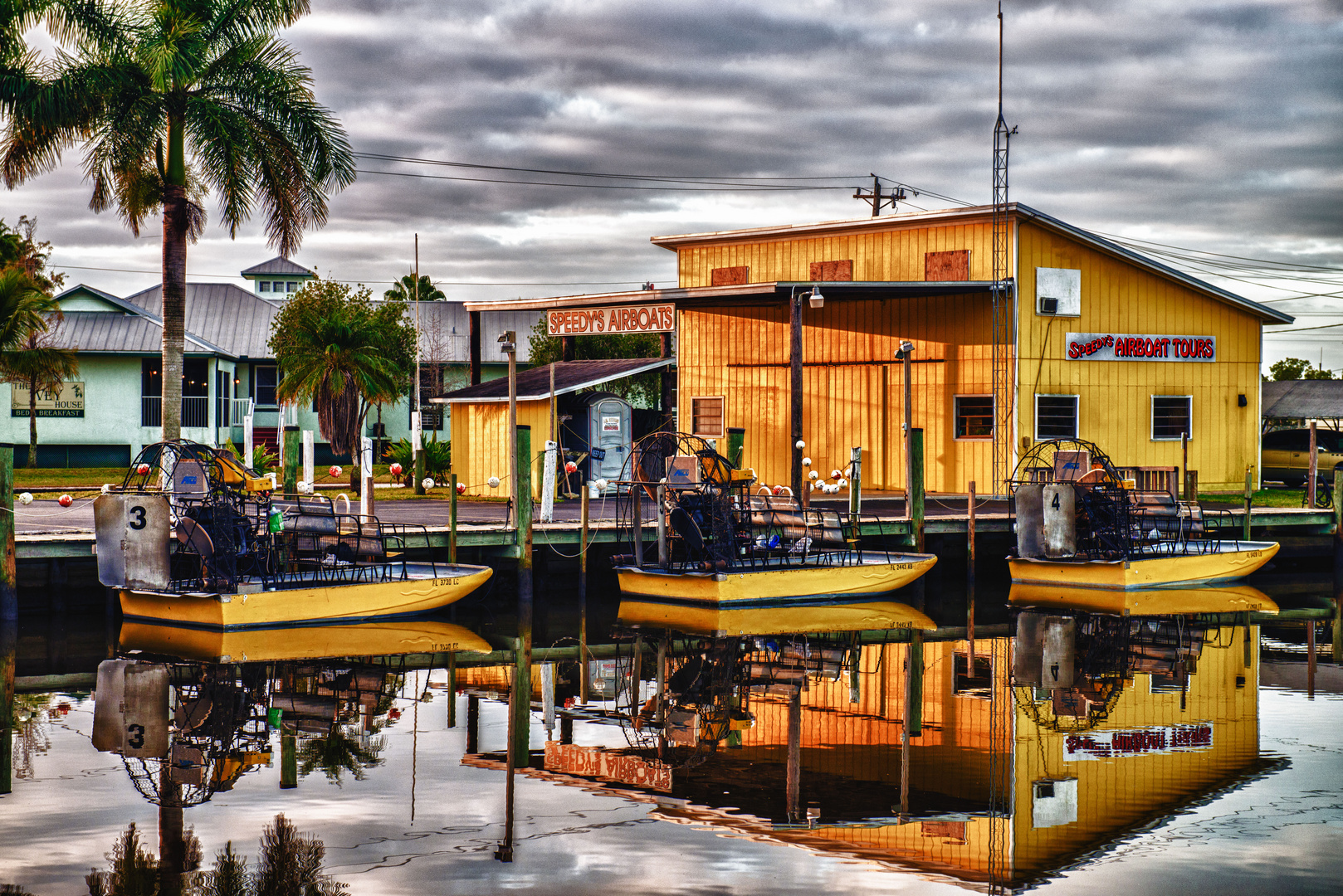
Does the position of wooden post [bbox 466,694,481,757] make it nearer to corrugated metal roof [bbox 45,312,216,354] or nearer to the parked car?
the parked car

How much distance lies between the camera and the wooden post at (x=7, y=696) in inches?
476

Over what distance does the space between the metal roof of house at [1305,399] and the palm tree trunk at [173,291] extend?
3892 centimetres

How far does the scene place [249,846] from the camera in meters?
9.70

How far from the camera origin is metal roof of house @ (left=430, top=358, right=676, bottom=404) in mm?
32406

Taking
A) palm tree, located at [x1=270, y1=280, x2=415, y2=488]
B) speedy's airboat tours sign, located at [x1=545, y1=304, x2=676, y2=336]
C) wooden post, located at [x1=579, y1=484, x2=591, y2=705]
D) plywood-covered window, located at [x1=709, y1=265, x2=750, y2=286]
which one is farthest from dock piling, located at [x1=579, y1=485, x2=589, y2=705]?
palm tree, located at [x1=270, y1=280, x2=415, y2=488]

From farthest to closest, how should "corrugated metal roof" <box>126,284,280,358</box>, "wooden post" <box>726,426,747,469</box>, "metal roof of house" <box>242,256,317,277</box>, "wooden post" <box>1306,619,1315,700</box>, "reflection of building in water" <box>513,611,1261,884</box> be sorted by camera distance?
"metal roof of house" <box>242,256,317,277</box>, "corrugated metal roof" <box>126,284,280,358</box>, "wooden post" <box>726,426,747,469</box>, "wooden post" <box>1306,619,1315,700</box>, "reflection of building in water" <box>513,611,1261,884</box>

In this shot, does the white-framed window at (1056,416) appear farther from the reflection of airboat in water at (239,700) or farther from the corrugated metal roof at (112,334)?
the corrugated metal roof at (112,334)

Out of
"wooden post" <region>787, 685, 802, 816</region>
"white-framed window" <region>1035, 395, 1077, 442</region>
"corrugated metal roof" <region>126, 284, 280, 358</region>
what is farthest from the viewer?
"corrugated metal roof" <region>126, 284, 280, 358</region>

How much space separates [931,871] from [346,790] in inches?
183

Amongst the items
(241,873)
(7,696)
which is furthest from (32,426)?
(241,873)

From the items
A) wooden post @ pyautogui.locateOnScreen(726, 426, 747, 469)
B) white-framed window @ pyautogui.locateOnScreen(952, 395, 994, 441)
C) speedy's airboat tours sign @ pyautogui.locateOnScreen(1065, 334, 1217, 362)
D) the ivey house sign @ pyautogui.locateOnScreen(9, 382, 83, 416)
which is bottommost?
wooden post @ pyautogui.locateOnScreen(726, 426, 747, 469)

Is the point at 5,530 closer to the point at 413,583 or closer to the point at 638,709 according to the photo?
the point at 413,583

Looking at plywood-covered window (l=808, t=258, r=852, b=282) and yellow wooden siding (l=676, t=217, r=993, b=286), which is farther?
plywood-covered window (l=808, t=258, r=852, b=282)

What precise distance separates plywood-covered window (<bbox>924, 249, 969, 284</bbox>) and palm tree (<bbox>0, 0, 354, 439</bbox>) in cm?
1286
